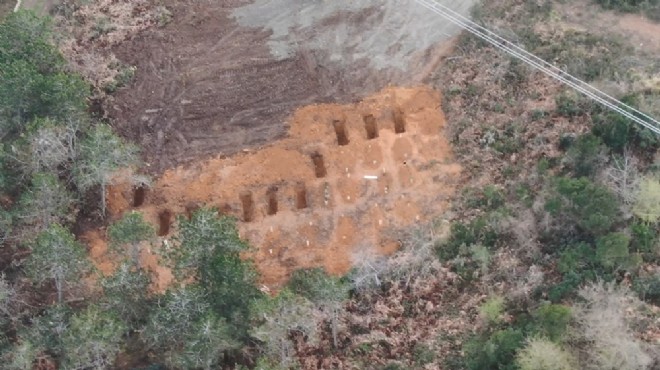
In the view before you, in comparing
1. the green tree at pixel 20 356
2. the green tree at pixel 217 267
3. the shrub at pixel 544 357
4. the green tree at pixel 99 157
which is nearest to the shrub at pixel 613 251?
the shrub at pixel 544 357

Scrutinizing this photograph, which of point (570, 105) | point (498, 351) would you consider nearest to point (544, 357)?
point (498, 351)

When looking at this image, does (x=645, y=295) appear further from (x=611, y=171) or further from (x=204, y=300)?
(x=204, y=300)

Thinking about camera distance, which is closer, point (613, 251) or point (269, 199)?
point (613, 251)

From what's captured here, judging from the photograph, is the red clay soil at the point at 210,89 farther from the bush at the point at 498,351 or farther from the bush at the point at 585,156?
the bush at the point at 498,351

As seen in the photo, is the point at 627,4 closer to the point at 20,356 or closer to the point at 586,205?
the point at 586,205

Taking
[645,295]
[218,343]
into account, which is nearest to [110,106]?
[218,343]

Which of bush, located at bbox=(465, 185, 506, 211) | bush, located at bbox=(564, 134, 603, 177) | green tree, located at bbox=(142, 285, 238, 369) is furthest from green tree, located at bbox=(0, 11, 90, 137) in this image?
bush, located at bbox=(564, 134, 603, 177)
